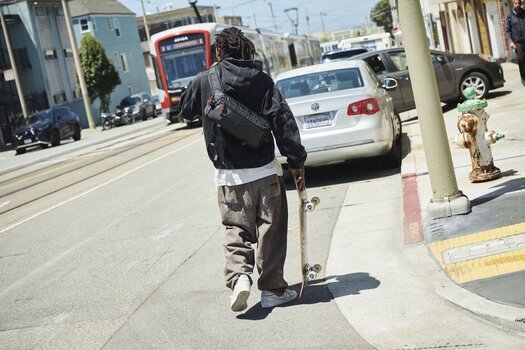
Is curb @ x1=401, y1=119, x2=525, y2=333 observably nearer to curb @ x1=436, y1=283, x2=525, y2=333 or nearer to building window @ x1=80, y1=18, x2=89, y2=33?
curb @ x1=436, y1=283, x2=525, y2=333

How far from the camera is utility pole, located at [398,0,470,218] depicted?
267 inches

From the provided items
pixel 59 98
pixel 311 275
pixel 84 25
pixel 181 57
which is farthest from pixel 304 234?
pixel 84 25

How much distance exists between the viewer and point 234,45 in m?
5.49

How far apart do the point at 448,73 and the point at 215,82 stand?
12062 millimetres

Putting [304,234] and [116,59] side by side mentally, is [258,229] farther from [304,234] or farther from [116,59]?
[116,59]

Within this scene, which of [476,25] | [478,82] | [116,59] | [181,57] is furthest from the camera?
[116,59]

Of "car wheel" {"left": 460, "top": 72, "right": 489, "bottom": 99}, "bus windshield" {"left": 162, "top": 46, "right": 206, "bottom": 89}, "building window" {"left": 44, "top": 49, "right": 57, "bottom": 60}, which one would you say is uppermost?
"building window" {"left": 44, "top": 49, "right": 57, "bottom": 60}

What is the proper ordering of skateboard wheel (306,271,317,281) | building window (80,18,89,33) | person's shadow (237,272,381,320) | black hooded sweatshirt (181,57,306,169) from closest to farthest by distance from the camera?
black hooded sweatshirt (181,57,306,169)
person's shadow (237,272,381,320)
skateboard wheel (306,271,317,281)
building window (80,18,89,33)

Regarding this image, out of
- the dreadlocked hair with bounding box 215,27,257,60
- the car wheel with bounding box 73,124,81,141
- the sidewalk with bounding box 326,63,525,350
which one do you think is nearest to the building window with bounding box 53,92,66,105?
the car wheel with bounding box 73,124,81,141

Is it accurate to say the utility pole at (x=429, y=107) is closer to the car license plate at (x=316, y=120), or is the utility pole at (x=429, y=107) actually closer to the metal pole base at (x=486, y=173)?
the metal pole base at (x=486, y=173)

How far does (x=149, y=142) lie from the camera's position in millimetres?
24609

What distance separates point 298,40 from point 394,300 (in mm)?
48864

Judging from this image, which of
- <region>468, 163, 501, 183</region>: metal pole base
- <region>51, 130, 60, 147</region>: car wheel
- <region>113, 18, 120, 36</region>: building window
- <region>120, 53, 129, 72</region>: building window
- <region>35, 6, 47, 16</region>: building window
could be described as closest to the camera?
<region>468, 163, 501, 183</region>: metal pole base

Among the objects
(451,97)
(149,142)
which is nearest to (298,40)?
(149,142)
